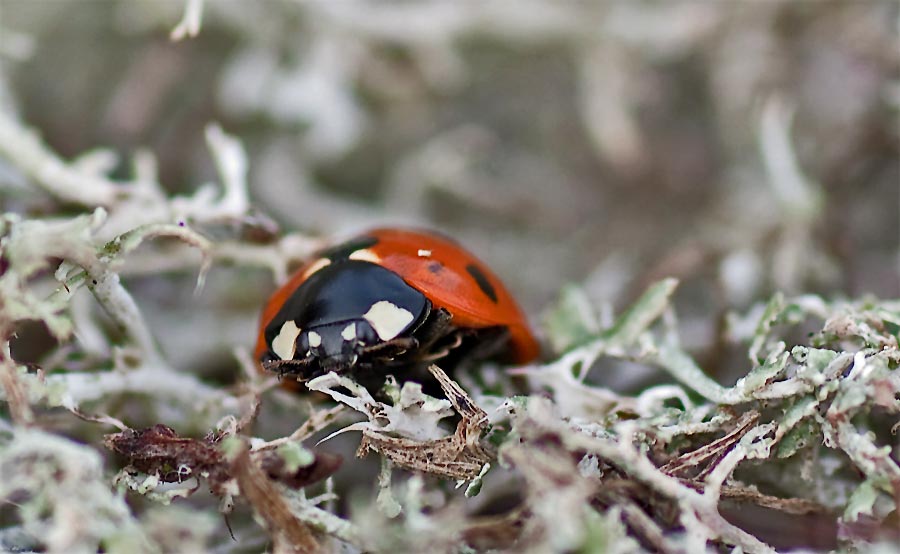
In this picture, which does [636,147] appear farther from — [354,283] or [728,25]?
[354,283]

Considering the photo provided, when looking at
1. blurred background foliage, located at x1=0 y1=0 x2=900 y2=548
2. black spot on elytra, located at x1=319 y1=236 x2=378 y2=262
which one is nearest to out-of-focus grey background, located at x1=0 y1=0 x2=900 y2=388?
blurred background foliage, located at x1=0 y1=0 x2=900 y2=548

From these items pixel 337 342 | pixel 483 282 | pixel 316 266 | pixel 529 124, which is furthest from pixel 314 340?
pixel 529 124

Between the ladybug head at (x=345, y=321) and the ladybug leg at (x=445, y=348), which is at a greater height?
the ladybug leg at (x=445, y=348)

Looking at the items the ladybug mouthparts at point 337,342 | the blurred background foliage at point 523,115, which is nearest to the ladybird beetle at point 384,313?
the ladybug mouthparts at point 337,342

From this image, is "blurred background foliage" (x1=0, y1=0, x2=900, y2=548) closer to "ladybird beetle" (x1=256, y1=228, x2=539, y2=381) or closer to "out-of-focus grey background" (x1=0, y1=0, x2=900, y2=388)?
"out-of-focus grey background" (x1=0, y1=0, x2=900, y2=388)

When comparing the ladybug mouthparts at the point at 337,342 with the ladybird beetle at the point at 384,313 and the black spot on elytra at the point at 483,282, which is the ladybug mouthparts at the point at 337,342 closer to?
the ladybird beetle at the point at 384,313

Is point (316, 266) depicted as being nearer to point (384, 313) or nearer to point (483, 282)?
point (384, 313)
